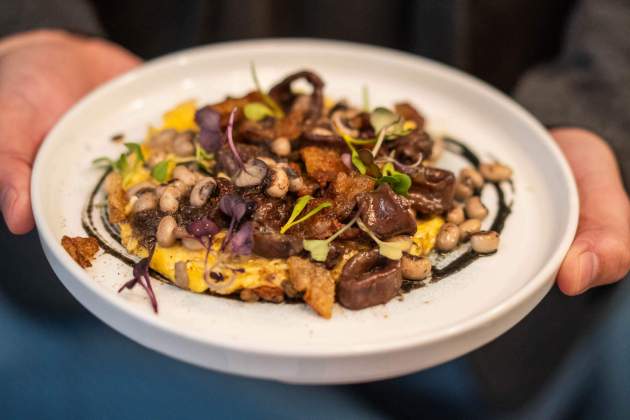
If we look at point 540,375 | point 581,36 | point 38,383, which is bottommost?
point 540,375

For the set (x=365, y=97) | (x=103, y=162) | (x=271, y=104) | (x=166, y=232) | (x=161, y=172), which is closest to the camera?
(x=166, y=232)

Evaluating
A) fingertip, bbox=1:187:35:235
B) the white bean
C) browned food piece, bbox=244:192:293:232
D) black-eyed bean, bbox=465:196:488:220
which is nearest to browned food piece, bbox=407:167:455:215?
black-eyed bean, bbox=465:196:488:220

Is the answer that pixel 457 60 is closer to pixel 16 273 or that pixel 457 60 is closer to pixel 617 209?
pixel 617 209

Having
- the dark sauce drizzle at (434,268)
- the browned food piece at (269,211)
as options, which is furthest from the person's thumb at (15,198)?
the browned food piece at (269,211)

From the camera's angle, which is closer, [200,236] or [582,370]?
[200,236]

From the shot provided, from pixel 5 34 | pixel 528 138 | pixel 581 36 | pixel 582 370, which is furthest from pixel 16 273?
pixel 581 36

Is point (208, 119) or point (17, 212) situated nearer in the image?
point (17, 212)

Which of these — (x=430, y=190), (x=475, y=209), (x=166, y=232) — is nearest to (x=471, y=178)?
(x=475, y=209)

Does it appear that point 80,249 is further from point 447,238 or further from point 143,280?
point 447,238
